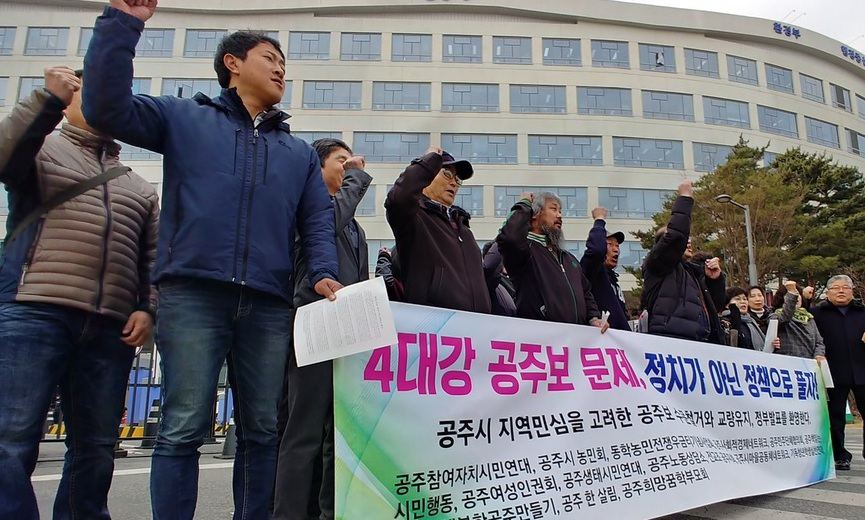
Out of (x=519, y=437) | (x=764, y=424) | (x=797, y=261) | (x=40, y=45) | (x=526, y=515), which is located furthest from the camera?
(x=40, y=45)

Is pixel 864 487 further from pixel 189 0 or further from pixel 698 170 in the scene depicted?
pixel 189 0

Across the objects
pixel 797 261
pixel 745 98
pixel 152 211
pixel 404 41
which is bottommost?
pixel 152 211

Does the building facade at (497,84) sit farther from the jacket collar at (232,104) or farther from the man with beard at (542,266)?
the jacket collar at (232,104)

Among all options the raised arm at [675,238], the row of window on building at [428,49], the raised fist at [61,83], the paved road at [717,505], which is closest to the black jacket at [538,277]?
the raised arm at [675,238]

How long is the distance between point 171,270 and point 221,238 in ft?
0.67

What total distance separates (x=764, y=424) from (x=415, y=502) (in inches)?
121

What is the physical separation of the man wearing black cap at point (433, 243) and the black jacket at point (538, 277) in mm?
484

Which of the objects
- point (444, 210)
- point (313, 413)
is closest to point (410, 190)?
point (444, 210)

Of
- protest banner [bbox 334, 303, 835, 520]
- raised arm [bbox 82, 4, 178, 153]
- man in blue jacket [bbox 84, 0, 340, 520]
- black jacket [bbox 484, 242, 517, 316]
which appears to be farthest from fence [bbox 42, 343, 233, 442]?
raised arm [bbox 82, 4, 178, 153]

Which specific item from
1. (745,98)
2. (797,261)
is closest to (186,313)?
(797,261)

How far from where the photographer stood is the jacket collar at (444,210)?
3303 mm

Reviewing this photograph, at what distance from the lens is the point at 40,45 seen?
33312 millimetres

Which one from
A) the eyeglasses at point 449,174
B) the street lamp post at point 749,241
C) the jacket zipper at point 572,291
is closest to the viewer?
the eyeglasses at point 449,174

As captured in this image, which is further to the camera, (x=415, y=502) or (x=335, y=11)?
(x=335, y=11)
